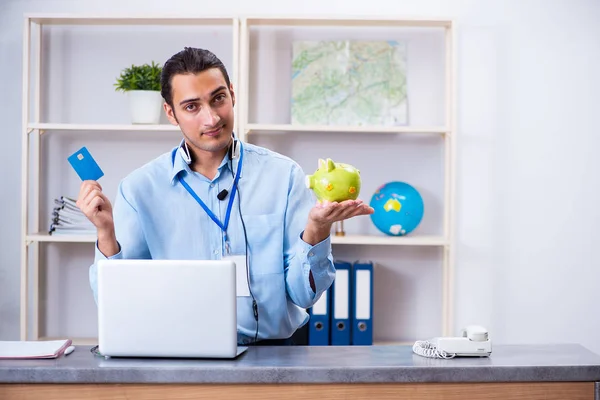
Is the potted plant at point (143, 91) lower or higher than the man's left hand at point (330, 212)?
higher

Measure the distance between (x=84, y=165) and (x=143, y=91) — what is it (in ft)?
5.74

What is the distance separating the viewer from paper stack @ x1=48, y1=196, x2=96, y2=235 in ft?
11.0

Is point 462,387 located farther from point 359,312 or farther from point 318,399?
point 359,312

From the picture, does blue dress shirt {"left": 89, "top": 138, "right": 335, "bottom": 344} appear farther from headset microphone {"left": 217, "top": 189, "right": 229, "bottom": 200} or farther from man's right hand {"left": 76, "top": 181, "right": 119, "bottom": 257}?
man's right hand {"left": 76, "top": 181, "right": 119, "bottom": 257}

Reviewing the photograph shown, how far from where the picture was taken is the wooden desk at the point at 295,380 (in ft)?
4.91

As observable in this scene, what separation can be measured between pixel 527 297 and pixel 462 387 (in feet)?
7.31

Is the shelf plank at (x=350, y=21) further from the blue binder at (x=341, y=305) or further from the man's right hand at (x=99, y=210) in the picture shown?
the man's right hand at (x=99, y=210)

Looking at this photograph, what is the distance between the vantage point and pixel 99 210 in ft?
5.73

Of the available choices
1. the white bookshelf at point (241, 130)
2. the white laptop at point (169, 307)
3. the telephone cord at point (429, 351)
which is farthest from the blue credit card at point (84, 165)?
the white bookshelf at point (241, 130)

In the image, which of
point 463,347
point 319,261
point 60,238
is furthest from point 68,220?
point 463,347

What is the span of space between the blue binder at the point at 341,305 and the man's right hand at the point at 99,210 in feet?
5.35

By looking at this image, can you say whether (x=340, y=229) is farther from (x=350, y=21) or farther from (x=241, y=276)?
(x=241, y=276)

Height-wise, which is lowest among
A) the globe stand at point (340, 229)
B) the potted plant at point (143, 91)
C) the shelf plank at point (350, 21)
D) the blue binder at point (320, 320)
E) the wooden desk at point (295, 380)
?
the blue binder at point (320, 320)

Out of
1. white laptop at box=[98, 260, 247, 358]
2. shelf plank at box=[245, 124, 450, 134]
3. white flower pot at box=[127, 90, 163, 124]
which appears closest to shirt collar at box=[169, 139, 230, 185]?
white laptop at box=[98, 260, 247, 358]
